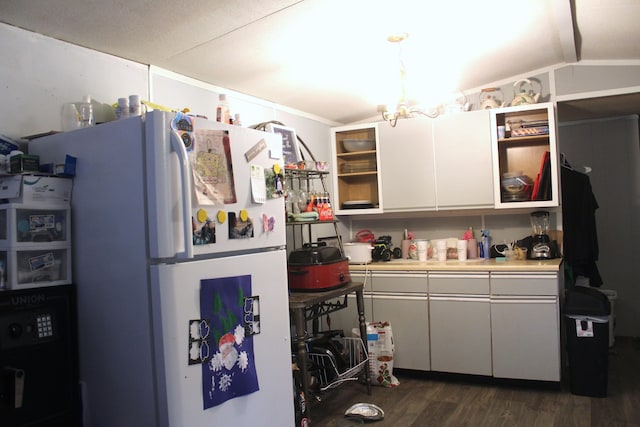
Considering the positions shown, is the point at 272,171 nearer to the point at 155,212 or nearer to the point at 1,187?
the point at 155,212

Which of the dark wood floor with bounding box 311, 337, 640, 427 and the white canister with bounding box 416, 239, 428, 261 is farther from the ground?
the white canister with bounding box 416, 239, 428, 261

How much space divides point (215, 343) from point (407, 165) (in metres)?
2.68

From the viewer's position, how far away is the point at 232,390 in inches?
72.4

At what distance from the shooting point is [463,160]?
12.5 ft

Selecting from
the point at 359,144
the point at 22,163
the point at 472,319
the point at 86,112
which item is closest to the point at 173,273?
the point at 22,163

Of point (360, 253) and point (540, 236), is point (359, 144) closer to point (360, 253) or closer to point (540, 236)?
point (360, 253)

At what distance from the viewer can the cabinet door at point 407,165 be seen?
3.94m

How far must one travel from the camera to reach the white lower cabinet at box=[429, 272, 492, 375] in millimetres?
3436

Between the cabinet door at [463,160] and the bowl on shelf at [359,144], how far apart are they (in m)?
0.62

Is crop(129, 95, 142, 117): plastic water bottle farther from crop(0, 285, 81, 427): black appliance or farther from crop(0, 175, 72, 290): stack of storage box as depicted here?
crop(0, 285, 81, 427): black appliance

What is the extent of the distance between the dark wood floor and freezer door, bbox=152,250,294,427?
3.34 ft

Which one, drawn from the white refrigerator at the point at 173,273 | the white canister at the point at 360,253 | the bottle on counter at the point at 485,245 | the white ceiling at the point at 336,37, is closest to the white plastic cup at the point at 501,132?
the white ceiling at the point at 336,37

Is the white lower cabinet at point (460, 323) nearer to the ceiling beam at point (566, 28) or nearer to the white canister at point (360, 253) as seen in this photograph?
the white canister at point (360, 253)

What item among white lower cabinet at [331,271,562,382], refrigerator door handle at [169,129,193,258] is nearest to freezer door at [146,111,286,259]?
refrigerator door handle at [169,129,193,258]
